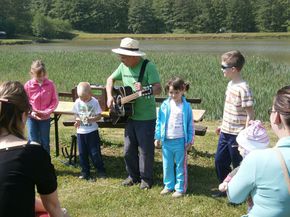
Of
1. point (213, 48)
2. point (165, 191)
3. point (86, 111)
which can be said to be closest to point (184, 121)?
point (165, 191)

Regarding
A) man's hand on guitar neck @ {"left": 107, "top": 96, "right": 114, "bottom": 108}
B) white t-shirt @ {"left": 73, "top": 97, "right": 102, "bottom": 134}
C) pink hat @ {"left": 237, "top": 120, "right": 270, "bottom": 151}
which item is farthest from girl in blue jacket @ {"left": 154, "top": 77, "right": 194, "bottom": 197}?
pink hat @ {"left": 237, "top": 120, "right": 270, "bottom": 151}

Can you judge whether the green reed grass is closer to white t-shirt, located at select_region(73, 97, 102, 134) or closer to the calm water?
white t-shirt, located at select_region(73, 97, 102, 134)

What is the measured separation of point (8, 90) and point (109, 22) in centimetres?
12913

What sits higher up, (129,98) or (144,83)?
(144,83)

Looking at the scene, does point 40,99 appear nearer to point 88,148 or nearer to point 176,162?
point 88,148

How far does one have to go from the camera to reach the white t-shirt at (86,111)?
20.4 feet

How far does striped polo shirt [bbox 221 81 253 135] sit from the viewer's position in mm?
5129

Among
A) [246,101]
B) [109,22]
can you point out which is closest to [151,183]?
[246,101]

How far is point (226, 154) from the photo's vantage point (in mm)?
5461

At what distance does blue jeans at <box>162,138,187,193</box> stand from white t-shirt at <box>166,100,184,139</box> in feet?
0.27

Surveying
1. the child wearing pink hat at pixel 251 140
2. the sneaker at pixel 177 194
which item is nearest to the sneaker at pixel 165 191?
the sneaker at pixel 177 194

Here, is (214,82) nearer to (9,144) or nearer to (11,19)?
(9,144)

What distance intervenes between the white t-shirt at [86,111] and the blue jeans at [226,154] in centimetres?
170

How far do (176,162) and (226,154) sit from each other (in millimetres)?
620
